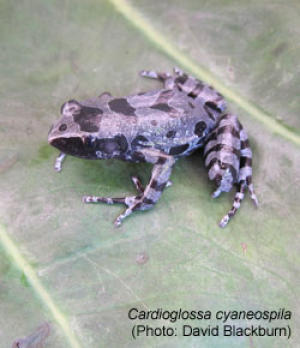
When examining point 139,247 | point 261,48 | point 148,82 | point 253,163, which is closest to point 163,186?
point 139,247

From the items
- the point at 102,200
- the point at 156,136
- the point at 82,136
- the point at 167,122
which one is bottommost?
the point at 102,200

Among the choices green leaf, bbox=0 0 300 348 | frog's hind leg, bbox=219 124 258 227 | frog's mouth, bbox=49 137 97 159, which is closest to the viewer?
green leaf, bbox=0 0 300 348

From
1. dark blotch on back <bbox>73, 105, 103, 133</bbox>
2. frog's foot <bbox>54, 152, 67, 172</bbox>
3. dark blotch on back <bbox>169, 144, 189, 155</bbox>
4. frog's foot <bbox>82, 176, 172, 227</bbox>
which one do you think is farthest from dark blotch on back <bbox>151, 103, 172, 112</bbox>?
frog's foot <bbox>54, 152, 67, 172</bbox>

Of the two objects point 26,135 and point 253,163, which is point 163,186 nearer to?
point 253,163

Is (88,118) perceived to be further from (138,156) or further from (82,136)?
(138,156)

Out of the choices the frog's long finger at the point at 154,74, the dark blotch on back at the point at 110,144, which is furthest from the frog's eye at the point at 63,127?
the frog's long finger at the point at 154,74

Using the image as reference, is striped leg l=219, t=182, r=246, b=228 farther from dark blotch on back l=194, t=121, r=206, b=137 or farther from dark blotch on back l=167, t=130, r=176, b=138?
dark blotch on back l=167, t=130, r=176, b=138

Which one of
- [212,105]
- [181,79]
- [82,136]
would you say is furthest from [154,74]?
[82,136]
